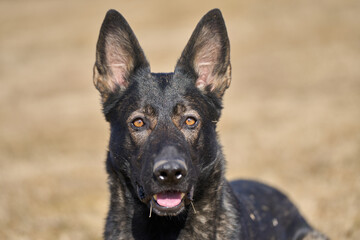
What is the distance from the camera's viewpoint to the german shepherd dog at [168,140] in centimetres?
397

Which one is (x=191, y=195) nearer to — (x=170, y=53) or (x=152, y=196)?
(x=152, y=196)

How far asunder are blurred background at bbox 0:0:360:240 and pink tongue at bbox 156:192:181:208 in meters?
2.96

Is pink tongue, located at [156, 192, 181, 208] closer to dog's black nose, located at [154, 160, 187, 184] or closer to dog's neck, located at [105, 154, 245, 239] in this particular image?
dog's black nose, located at [154, 160, 187, 184]

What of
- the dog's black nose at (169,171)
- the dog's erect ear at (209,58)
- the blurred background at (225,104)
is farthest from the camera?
the blurred background at (225,104)

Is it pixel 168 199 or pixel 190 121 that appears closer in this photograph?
pixel 168 199

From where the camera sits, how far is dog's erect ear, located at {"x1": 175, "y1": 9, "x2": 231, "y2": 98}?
461 cm

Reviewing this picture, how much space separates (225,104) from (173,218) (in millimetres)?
13970

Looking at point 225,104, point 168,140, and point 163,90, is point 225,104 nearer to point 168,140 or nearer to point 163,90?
point 163,90

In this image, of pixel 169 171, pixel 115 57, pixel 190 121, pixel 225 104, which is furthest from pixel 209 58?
pixel 225 104

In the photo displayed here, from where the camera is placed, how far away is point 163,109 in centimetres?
430

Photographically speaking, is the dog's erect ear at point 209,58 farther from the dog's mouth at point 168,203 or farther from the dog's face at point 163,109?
the dog's mouth at point 168,203

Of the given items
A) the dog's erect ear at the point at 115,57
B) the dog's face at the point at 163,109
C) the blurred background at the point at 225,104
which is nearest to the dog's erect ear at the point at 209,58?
the dog's face at the point at 163,109

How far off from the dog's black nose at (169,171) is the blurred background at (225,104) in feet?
10.5

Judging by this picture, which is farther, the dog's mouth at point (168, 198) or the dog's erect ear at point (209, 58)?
the dog's erect ear at point (209, 58)
